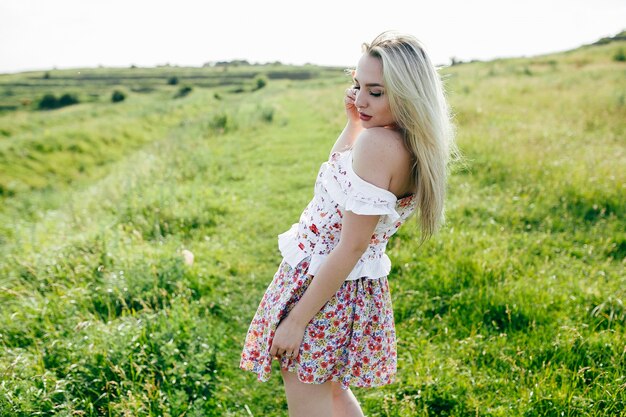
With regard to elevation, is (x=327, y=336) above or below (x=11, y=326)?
above

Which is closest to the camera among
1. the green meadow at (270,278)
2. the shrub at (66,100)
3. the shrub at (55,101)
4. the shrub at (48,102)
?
the green meadow at (270,278)

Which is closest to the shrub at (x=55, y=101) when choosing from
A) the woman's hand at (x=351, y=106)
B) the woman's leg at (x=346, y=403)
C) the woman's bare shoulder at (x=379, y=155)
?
the woman's hand at (x=351, y=106)

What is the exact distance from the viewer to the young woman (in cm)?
162

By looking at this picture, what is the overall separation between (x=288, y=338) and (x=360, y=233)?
0.53m

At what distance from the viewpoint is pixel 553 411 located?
2.61 m

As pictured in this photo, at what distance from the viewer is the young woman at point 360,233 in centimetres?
162

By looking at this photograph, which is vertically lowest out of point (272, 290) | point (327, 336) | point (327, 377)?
point (327, 377)

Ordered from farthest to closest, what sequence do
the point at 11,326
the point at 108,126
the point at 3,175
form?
1. the point at 108,126
2. the point at 3,175
3. the point at 11,326

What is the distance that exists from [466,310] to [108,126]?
20386 mm

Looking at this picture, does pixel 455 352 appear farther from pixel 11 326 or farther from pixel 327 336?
pixel 11 326

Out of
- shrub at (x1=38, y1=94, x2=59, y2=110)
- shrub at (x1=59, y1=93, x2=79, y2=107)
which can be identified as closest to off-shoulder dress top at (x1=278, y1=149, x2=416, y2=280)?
shrub at (x1=38, y1=94, x2=59, y2=110)

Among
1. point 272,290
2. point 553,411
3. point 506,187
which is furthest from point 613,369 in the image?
point 506,187

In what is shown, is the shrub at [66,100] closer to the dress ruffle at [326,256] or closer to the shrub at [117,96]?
the shrub at [117,96]

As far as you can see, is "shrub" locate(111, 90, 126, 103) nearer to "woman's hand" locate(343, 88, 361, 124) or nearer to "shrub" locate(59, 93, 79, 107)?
"shrub" locate(59, 93, 79, 107)
